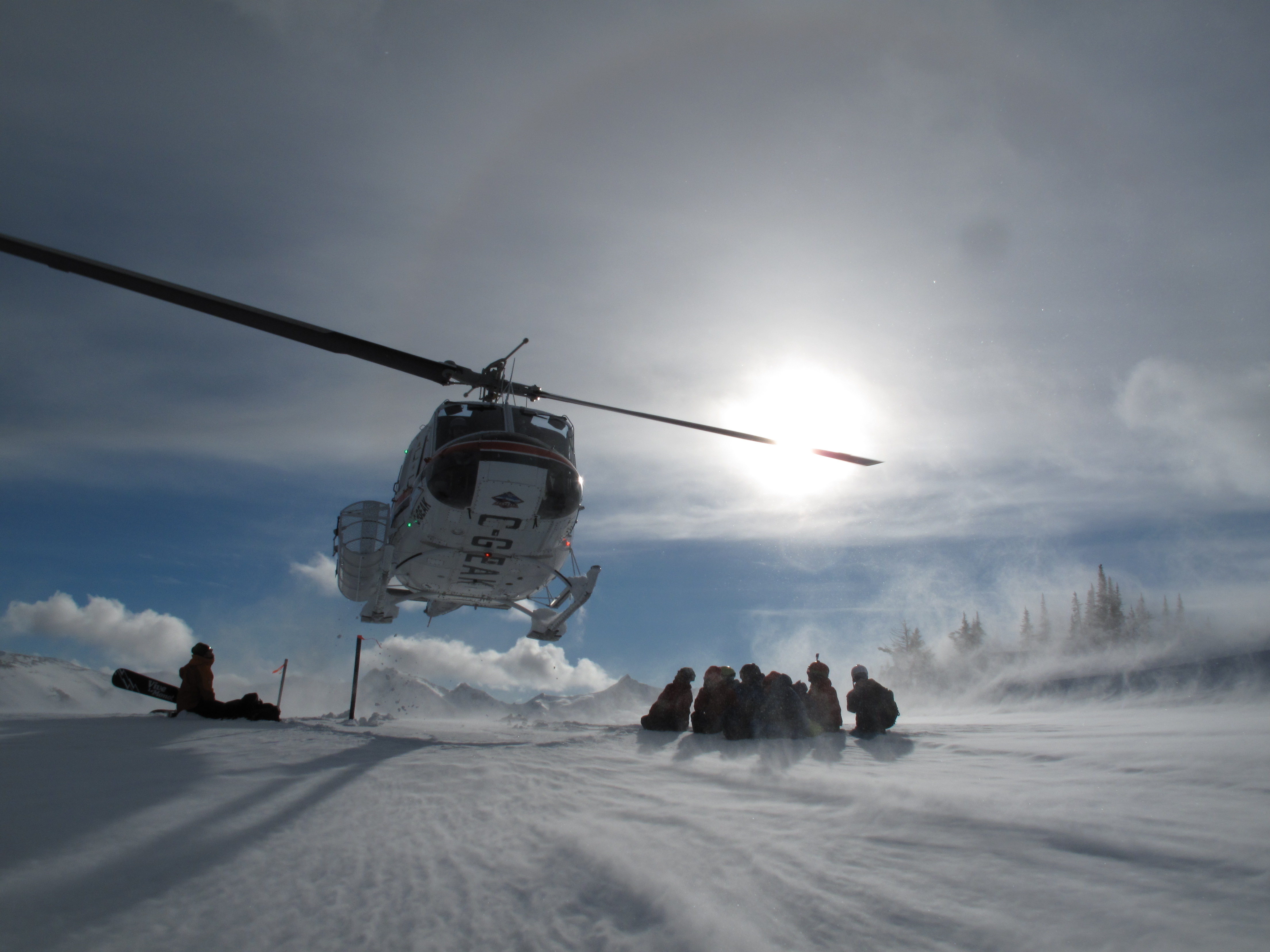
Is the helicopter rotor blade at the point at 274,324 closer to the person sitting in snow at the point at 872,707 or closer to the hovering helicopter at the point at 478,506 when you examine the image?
the hovering helicopter at the point at 478,506

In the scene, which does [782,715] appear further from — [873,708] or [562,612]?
[562,612]

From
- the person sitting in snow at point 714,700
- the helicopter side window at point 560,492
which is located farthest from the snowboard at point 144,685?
the person sitting in snow at point 714,700

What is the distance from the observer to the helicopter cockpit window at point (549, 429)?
39.7 ft

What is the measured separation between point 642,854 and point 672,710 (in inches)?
276

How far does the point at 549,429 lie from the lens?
489 inches

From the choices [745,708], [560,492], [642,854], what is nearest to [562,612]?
[560,492]

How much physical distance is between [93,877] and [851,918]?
2813 mm

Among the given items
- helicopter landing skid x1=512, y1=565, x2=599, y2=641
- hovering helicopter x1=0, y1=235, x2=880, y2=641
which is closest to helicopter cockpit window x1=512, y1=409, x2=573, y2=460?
hovering helicopter x1=0, y1=235, x2=880, y2=641

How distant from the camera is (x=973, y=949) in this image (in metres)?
1.91

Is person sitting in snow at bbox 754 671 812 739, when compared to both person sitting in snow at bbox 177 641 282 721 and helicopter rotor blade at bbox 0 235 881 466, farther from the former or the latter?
person sitting in snow at bbox 177 641 282 721

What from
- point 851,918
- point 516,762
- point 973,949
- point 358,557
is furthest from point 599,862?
point 358,557

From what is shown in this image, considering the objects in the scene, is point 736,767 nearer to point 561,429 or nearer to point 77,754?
point 77,754

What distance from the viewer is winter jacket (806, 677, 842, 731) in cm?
883

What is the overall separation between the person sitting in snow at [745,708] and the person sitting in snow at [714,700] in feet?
0.24
